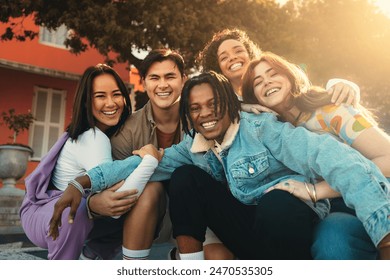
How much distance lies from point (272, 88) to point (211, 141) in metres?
0.29

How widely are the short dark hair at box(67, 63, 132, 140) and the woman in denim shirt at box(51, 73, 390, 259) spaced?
264 millimetres

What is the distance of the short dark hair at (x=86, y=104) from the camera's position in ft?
5.29

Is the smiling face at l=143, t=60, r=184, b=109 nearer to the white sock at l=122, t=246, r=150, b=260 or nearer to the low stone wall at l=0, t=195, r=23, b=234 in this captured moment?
the white sock at l=122, t=246, r=150, b=260

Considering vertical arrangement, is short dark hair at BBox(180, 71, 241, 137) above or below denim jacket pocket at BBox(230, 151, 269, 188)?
above

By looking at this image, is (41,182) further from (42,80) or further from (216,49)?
(42,80)

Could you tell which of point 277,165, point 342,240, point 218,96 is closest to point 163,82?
point 218,96

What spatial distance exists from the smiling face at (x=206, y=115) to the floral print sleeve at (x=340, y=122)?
0.27 m

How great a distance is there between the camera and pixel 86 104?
166 centimetres

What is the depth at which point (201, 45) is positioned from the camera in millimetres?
5461

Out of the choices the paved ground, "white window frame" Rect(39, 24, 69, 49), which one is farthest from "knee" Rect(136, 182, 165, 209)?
"white window frame" Rect(39, 24, 69, 49)

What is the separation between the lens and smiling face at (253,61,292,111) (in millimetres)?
1451

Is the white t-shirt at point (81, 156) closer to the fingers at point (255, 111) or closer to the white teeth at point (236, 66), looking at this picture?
the fingers at point (255, 111)

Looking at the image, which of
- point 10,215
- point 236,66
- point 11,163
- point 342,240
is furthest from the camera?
point 11,163

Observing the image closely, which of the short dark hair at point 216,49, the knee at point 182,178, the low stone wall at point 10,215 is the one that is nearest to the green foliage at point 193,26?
the low stone wall at point 10,215
